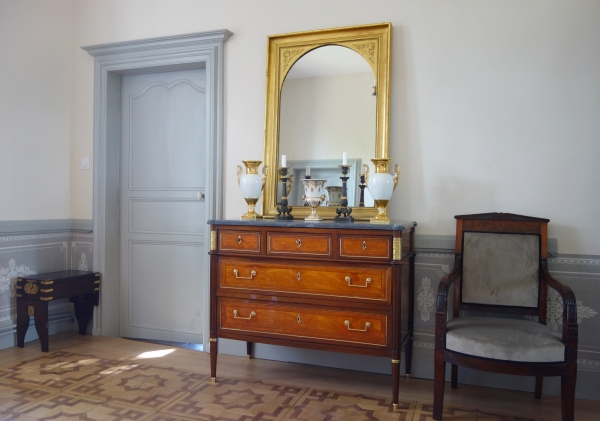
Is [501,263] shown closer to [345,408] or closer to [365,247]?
[365,247]

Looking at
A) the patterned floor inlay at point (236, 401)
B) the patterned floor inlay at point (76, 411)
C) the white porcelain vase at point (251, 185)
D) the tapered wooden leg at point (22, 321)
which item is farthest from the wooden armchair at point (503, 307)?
the tapered wooden leg at point (22, 321)

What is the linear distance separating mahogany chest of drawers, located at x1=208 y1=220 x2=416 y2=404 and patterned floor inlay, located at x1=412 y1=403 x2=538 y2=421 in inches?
6.1

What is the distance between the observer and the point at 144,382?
2.97 m

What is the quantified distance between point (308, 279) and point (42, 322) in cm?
→ 204

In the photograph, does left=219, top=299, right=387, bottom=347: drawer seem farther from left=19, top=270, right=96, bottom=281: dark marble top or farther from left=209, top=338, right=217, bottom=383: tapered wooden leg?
left=19, top=270, right=96, bottom=281: dark marble top

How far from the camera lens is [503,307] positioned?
2.76 meters

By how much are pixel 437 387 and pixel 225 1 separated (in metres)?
2.89

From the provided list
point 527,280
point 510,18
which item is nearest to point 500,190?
point 527,280

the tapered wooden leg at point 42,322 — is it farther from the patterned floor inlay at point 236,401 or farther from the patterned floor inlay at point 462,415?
the patterned floor inlay at point 462,415

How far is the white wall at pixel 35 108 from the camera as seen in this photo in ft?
11.8

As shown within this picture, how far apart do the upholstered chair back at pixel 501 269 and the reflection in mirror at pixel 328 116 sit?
2.33 ft

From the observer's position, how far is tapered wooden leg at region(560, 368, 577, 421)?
2248 mm

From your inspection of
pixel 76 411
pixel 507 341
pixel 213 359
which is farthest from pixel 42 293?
pixel 507 341

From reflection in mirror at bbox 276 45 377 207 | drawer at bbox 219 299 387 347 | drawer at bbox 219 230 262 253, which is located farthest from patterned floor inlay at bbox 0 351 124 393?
reflection in mirror at bbox 276 45 377 207
